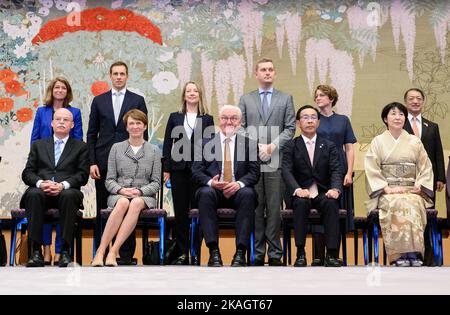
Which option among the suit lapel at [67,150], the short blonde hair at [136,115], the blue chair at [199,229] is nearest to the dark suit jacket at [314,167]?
the blue chair at [199,229]

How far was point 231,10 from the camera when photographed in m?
7.08

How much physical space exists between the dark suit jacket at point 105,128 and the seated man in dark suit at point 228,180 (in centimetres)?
64

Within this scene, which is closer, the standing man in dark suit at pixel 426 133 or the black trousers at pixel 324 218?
the black trousers at pixel 324 218

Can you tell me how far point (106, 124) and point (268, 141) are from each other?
3.79 ft

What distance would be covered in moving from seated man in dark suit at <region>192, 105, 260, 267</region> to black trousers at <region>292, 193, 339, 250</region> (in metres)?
0.29

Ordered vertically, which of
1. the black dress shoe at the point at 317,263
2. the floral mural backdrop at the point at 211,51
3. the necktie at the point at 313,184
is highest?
the floral mural backdrop at the point at 211,51

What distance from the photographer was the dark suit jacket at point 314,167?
212 inches

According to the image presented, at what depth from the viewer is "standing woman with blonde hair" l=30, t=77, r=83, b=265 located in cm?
→ 565

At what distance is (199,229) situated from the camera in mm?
5508

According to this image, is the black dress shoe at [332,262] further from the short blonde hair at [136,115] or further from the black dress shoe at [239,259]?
the short blonde hair at [136,115]

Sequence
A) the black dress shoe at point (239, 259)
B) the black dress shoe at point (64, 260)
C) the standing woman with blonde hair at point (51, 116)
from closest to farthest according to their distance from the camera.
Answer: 1. the black dress shoe at point (64, 260)
2. the black dress shoe at point (239, 259)
3. the standing woman with blonde hair at point (51, 116)

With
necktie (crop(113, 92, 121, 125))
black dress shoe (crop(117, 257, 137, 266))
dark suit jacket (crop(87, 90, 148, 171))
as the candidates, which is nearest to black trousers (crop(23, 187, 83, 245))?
black dress shoe (crop(117, 257, 137, 266))

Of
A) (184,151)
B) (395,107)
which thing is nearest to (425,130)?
(395,107)

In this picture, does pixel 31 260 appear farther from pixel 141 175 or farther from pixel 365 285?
pixel 365 285
